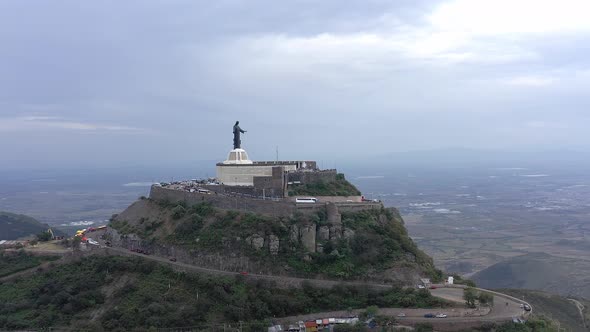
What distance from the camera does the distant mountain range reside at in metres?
80.3

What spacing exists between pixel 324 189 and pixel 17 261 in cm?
2646

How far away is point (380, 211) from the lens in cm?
4244

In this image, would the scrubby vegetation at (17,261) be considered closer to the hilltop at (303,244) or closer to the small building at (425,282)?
the hilltop at (303,244)

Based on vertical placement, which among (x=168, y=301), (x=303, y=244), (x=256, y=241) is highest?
(x=256, y=241)

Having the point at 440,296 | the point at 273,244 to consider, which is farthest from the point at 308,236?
the point at 440,296

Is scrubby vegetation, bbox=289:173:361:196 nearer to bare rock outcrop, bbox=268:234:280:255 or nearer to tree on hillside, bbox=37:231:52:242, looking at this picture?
bare rock outcrop, bbox=268:234:280:255

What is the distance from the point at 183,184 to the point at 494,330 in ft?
115

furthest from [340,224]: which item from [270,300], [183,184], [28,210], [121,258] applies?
[28,210]

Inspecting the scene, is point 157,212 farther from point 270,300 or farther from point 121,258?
point 270,300

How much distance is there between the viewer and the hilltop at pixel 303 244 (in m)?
37.5

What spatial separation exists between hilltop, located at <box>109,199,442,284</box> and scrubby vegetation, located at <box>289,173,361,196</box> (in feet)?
16.5

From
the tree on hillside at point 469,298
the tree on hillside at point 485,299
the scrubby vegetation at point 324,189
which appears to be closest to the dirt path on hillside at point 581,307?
the tree on hillside at point 485,299

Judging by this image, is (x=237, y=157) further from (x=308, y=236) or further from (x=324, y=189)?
(x=308, y=236)

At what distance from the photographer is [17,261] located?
45125 millimetres
